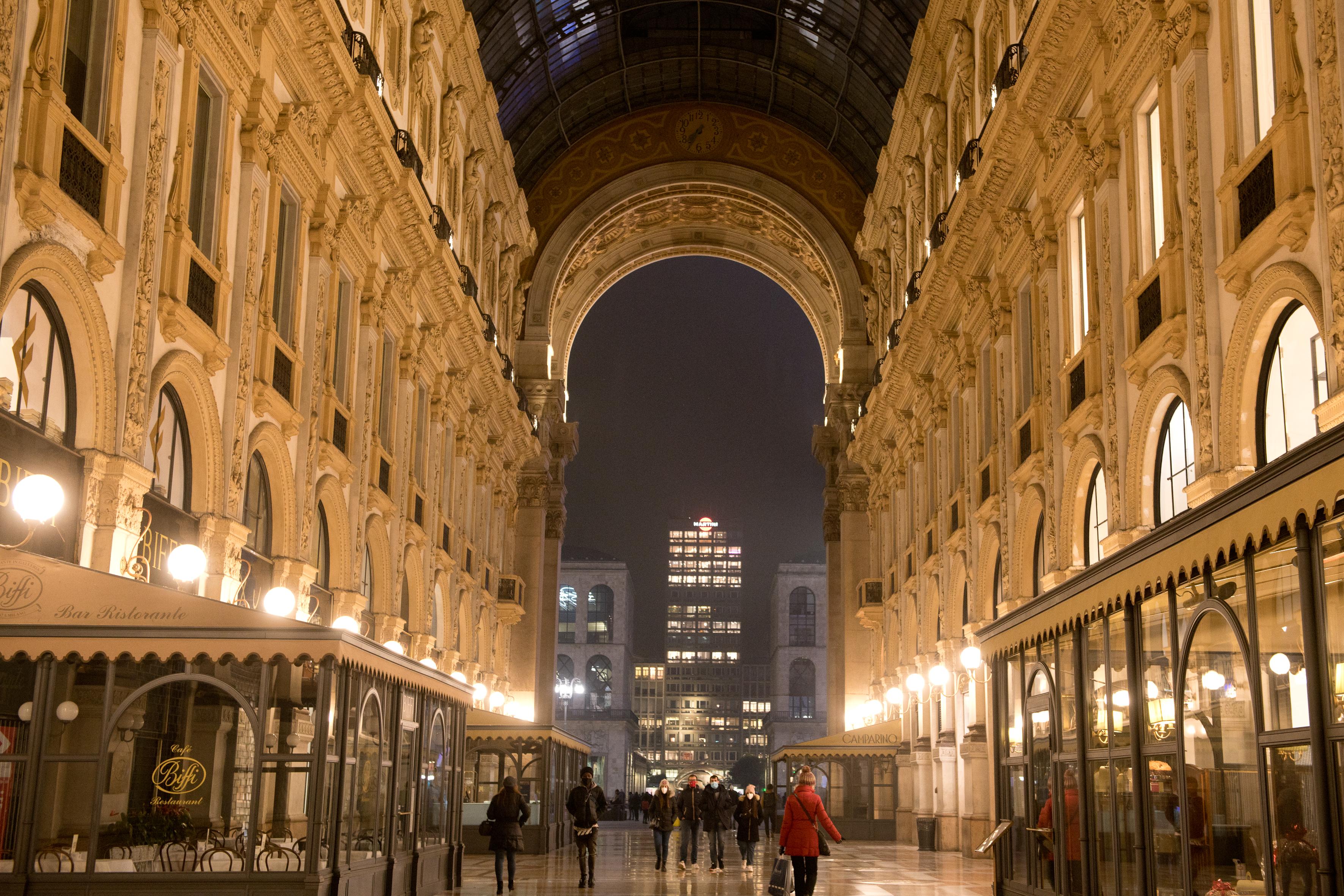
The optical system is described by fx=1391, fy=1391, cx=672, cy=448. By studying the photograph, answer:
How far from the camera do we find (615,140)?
50.8 meters

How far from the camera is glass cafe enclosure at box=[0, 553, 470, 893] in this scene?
11672 millimetres

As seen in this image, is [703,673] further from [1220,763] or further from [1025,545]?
[1220,763]

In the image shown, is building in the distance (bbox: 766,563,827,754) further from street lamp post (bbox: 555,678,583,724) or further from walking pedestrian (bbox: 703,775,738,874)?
walking pedestrian (bbox: 703,775,738,874)

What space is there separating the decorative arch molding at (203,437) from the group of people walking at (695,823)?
536 centimetres

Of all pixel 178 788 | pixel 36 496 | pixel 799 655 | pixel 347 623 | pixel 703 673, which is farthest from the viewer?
pixel 703 673

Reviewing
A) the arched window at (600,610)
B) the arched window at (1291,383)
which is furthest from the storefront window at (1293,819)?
the arched window at (600,610)

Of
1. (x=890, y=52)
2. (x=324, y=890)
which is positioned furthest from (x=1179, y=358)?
(x=890, y=52)

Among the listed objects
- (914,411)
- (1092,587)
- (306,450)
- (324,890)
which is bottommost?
(324,890)

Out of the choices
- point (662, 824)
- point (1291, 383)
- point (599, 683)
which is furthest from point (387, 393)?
point (599, 683)

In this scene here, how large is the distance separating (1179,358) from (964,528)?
43.7ft

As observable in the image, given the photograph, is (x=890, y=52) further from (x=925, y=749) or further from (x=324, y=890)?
(x=324, y=890)

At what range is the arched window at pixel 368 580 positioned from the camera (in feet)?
88.5

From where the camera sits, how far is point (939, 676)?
108 ft

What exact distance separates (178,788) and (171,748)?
0.36 meters
